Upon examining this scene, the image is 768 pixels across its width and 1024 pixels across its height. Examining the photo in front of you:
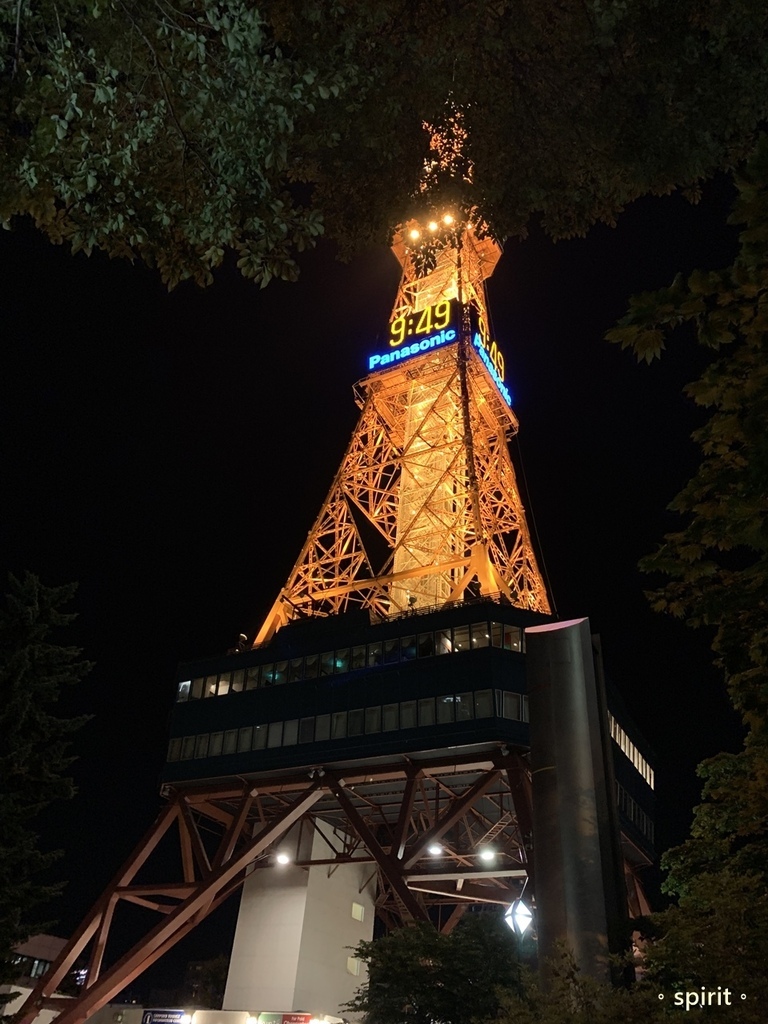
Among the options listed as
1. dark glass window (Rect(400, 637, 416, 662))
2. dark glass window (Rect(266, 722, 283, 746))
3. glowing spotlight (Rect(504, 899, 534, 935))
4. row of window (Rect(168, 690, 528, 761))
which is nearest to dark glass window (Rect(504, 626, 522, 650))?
row of window (Rect(168, 690, 528, 761))

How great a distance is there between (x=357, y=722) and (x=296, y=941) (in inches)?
475

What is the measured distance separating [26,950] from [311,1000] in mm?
41084

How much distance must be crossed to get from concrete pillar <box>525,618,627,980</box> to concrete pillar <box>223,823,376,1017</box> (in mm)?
34300

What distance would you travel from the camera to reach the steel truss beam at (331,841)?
4089 centimetres

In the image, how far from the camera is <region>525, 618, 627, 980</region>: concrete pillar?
46.6 feet

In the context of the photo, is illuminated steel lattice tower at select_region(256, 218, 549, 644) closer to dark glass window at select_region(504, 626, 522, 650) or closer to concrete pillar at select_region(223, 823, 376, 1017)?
dark glass window at select_region(504, 626, 522, 650)

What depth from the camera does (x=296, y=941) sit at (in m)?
44.4

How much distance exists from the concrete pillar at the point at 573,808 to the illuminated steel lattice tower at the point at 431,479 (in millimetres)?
34031

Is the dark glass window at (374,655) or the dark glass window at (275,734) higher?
the dark glass window at (374,655)

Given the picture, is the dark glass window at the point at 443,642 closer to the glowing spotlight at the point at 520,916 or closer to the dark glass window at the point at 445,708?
the dark glass window at the point at 445,708

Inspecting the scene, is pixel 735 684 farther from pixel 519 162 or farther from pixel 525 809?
pixel 525 809

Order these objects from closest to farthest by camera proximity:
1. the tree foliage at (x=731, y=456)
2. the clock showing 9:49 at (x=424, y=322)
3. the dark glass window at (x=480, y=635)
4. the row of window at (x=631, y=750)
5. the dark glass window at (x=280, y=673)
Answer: the tree foliage at (x=731, y=456) < the dark glass window at (x=480, y=635) < the row of window at (x=631, y=750) < the dark glass window at (x=280, y=673) < the clock showing 9:49 at (x=424, y=322)

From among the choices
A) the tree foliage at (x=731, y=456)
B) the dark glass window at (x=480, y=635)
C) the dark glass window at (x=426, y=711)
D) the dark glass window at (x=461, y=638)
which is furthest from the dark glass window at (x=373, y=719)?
the tree foliage at (x=731, y=456)

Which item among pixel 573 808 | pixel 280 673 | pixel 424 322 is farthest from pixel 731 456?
pixel 424 322
